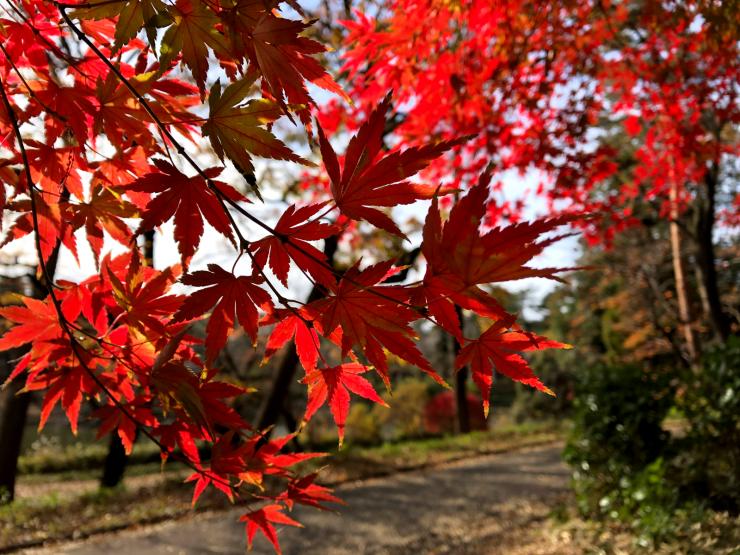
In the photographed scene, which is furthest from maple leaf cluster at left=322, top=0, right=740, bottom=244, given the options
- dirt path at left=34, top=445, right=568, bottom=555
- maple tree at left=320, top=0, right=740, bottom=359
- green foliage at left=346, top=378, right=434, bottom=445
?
green foliage at left=346, top=378, right=434, bottom=445

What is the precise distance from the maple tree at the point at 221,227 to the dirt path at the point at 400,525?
474 cm

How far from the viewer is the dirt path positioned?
552 cm

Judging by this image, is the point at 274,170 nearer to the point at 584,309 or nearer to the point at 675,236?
the point at 675,236

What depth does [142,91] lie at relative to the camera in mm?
1043

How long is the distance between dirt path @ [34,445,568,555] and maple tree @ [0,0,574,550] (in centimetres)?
474

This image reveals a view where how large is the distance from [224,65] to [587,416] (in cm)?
556

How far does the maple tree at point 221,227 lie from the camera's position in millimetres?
801

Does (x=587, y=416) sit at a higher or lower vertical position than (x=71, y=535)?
higher

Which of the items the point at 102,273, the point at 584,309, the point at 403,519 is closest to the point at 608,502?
the point at 403,519

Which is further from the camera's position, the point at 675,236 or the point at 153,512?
the point at 675,236

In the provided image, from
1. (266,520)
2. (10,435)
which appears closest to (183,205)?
(266,520)

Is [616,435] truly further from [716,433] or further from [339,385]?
[339,385]

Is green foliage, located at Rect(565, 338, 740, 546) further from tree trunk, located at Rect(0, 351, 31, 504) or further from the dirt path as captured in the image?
tree trunk, located at Rect(0, 351, 31, 504)

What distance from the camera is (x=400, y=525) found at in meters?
6.23
